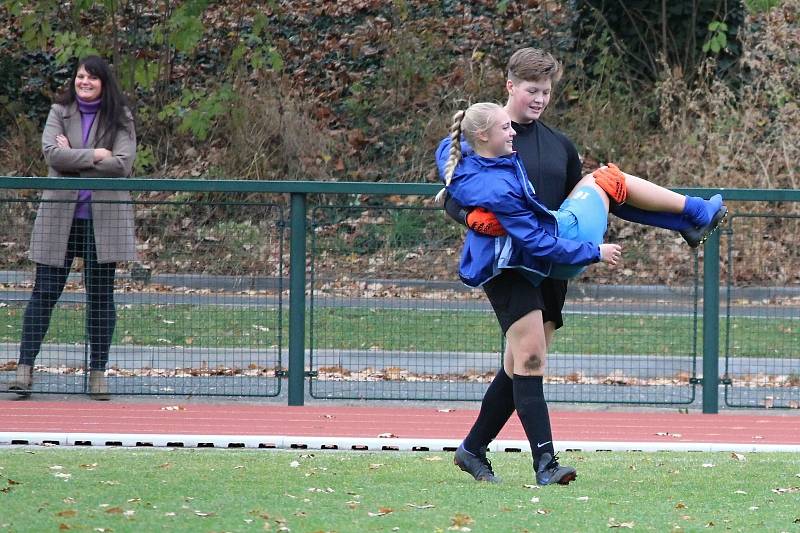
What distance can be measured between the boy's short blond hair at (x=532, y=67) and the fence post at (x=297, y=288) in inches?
139

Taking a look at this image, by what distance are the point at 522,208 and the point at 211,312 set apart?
412 centimetres

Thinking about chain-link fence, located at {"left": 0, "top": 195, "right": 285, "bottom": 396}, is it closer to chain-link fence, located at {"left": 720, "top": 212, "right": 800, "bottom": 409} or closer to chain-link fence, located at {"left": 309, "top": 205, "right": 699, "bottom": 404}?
chain-link fence, located at {"left": 309, "top": 205, "right": 699, "bottom": 404}

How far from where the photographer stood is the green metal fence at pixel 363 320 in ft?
30.3

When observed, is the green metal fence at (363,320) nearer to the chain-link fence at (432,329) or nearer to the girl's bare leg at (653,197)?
the chain-link fence at (432,329)

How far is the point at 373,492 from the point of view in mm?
5988

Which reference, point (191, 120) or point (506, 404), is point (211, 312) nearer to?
point (506, 404)

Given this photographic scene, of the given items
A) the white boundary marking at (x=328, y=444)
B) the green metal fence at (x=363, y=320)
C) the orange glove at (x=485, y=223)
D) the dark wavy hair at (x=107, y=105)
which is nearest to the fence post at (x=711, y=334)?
the green metal fence at (x=363, y=320)

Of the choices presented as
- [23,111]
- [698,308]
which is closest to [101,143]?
[698,308]

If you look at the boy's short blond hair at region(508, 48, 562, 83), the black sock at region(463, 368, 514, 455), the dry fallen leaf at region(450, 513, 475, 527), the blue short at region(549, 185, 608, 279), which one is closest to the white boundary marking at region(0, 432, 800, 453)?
the black sock at region(463, 368, 514, 455)

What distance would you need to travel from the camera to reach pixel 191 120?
55.0ft

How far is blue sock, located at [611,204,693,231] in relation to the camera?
5992 mm

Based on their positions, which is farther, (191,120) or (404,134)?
(404,134)

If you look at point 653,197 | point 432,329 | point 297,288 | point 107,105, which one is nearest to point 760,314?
point 432,329

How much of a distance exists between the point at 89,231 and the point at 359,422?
2.23 m
